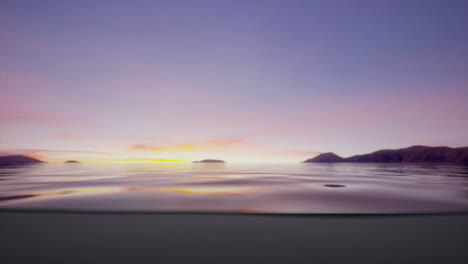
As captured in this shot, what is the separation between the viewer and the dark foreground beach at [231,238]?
146 inches

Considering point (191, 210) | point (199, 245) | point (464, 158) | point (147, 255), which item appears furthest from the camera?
point (464, 158)

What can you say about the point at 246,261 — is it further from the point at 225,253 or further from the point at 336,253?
the point at 336,253

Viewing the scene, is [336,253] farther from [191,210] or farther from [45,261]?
[45,261]

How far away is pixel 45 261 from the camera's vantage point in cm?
358

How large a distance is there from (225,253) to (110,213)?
15.8ft

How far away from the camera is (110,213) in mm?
6586

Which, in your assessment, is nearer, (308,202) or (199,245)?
(199,245)

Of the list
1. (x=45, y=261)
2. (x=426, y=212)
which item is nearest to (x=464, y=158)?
(x=426, y=212)

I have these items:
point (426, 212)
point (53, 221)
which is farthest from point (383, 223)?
point (53, 221)

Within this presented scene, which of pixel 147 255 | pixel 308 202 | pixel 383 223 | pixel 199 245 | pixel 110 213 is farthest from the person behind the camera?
pixel 308 202

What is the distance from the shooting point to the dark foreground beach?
3.72 m

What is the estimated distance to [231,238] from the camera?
454cm

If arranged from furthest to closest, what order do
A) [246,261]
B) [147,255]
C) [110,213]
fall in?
[110,213] < [147,255] < [246,261]

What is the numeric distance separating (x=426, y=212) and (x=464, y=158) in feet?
766
